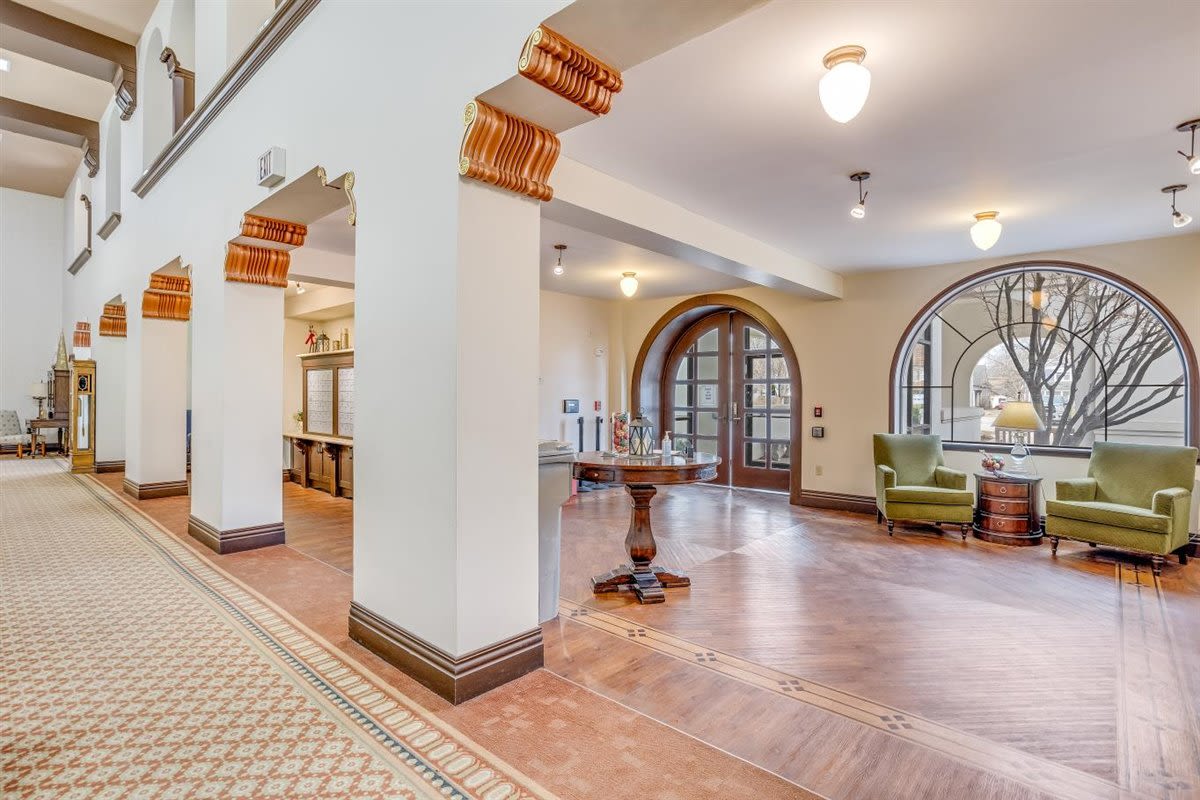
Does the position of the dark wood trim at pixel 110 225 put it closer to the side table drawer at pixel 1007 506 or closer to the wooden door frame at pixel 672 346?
the wooden door frame at pixel 672 346

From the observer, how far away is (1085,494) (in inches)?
203

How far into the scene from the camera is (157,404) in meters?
6.39

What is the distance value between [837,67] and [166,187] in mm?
5999

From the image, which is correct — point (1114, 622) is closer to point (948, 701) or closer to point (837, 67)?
point (948, 701)

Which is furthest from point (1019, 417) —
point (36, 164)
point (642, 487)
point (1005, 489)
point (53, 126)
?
point (36, 164)

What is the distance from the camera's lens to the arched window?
6.23m

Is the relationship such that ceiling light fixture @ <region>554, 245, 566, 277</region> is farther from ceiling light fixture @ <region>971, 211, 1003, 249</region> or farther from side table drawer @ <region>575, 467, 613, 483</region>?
ceiling light fixture @ <region>971, 211, 1003, 249</region>

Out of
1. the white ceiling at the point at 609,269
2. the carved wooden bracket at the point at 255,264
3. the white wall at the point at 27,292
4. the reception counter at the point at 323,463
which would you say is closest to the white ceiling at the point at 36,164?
the white wall at the point at 27,292

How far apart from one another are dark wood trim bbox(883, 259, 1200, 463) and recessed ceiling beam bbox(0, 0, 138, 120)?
9.10m

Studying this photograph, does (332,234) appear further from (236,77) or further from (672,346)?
(672,346)

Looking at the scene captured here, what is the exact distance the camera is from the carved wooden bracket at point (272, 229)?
3943mm

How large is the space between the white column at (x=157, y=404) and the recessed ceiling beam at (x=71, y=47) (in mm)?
2733

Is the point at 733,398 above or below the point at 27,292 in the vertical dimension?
below

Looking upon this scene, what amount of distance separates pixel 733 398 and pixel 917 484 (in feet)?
9.10
